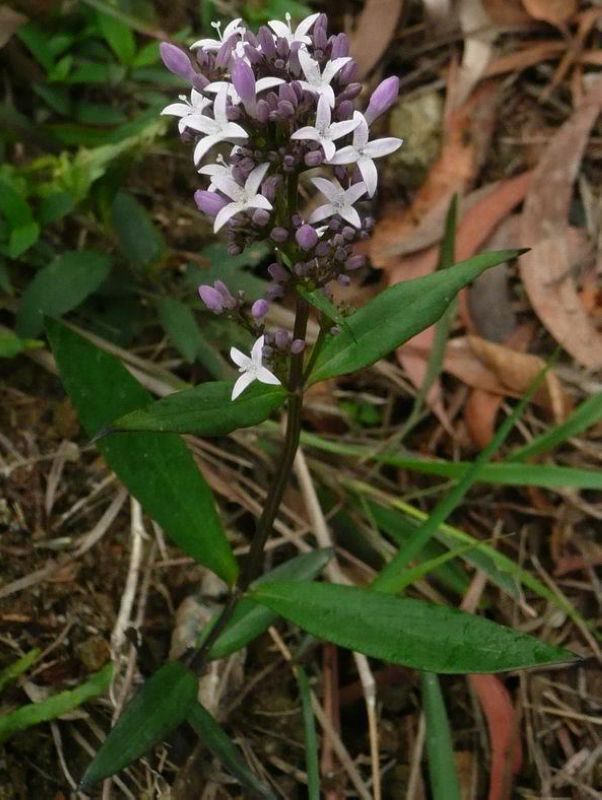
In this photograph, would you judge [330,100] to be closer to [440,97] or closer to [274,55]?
[274,55]

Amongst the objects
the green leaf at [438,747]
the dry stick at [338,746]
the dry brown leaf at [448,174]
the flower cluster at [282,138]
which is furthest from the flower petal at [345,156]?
the dry brown leaf at [448,174]

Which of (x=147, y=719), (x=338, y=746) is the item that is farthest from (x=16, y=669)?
(x=338, y=746)

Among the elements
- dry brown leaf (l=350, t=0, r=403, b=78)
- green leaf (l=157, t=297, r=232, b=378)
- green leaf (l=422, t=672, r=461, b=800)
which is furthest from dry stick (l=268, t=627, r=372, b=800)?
dry brown leaf (l=350, t=0, r=403, b=78)

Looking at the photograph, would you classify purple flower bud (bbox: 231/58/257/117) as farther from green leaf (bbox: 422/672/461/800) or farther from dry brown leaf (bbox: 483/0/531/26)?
dry brown leaf (bbox: 483/0/531/26)

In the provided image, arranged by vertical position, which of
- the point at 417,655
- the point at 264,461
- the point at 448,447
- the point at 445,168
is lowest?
the point at 448,447

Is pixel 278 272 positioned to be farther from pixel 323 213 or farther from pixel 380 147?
pixel 380 147

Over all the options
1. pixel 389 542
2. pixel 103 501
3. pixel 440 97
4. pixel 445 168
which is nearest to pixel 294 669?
pixel 389 542

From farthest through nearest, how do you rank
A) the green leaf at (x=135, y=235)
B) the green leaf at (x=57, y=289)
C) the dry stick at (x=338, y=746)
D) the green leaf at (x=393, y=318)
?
the green leaf at (x=135, y=235) < the green leaf at (x=57, y=289) < the dry stick at (x=338, y=746) < the green leaf at (x=393, y=318)

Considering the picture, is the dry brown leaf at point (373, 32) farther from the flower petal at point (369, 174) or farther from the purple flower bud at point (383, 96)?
the flower petal at point (369, 174)

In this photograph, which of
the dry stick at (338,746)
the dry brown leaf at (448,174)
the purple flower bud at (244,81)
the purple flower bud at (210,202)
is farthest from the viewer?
the dry brown leaf at (448,174)
